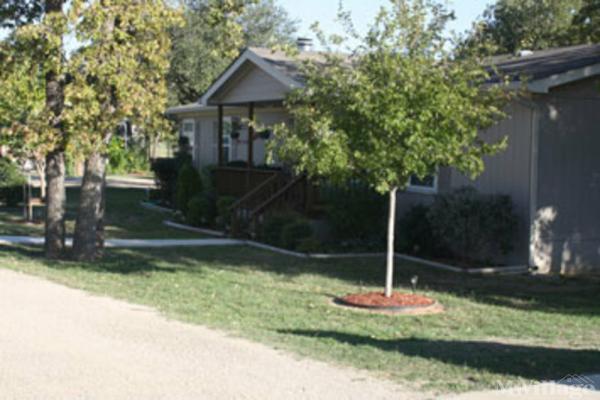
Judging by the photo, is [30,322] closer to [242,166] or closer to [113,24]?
[113,24]

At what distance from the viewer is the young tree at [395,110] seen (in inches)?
426

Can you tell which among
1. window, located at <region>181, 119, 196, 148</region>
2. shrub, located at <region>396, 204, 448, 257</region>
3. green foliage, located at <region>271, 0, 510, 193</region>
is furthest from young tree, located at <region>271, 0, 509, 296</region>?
window, located at <region>181, 119, 196, 148</region>

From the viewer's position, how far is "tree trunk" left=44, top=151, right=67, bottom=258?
15.3 m

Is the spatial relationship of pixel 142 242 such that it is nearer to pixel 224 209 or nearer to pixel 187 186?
pixel 224 209

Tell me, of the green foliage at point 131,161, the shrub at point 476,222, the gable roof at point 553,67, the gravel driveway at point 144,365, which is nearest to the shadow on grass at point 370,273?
the shrub at point 476,222

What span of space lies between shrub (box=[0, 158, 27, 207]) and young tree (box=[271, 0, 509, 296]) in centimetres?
1691

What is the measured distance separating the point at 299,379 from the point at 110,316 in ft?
11.5

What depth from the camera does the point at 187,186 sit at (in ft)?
77.5

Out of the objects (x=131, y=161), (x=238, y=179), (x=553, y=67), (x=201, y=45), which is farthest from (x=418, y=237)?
(x=131, y=161)

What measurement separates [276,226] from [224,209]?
2797 millimetres

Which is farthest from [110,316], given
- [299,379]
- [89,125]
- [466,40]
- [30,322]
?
[466,40]

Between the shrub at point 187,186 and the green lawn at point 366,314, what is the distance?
6.27 metres

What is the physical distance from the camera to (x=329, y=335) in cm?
908

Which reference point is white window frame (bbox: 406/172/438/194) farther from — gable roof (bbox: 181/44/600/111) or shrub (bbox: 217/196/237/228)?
shrub (bbox: 217/196/237/228)
